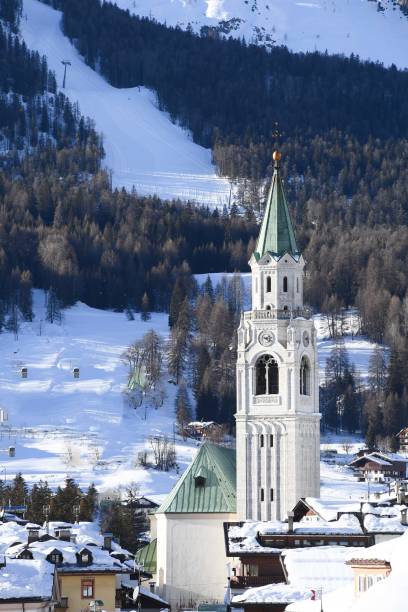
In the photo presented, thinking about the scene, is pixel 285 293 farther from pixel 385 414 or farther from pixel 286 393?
pixel 385 414

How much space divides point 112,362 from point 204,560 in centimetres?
9891

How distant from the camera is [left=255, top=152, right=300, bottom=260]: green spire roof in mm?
100812

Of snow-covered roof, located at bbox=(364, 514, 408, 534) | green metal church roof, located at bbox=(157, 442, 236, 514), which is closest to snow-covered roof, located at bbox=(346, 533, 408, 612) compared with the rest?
snow-covered roof, located at bbox=(364, 514, 408, 534)

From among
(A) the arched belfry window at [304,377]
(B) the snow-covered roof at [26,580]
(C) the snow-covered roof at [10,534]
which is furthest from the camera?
(A) the arched belfry window at [304,377]

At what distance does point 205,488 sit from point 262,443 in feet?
9.76

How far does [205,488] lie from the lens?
100m

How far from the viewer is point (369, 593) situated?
3781cm

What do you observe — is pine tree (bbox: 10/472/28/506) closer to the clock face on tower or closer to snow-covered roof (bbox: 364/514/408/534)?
the clock face on tower

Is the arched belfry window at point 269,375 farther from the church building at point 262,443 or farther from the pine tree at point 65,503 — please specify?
the pine tree at point 65,503

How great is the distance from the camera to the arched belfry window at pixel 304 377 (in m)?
100

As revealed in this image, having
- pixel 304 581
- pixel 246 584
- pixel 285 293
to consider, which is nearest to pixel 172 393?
pixel 285 293

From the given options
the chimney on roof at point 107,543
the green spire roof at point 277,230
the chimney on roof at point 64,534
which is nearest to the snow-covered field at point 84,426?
the green spire roof at point 277,230

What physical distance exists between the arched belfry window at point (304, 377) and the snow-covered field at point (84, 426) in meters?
43.8

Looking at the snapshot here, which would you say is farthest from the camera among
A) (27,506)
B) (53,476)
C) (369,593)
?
(53,476)
